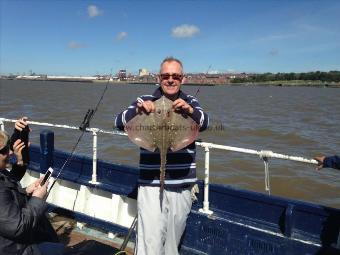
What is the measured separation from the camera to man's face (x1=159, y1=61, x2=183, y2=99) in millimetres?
3857

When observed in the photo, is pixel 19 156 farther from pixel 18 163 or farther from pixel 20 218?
pixel 20 218

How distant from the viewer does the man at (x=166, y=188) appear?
3.90 m

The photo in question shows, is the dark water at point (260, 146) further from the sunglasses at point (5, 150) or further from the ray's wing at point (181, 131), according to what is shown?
the sunglasses at point (5, 150)

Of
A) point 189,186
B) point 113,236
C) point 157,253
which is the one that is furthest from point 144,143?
point 113,236

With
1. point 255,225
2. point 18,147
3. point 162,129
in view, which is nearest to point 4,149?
point 18,147

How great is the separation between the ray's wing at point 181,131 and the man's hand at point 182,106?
7 centimetres

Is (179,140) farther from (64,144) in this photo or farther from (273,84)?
(273,84)

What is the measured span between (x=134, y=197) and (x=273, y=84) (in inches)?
7065

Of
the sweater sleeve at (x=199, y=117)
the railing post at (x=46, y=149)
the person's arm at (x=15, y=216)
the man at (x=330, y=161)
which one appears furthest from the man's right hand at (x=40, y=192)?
the railing post at (x=46, y=149)

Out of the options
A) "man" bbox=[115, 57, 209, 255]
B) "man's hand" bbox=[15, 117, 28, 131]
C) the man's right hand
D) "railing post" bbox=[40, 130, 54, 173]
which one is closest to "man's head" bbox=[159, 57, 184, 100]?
"man" bbox=[115, 57, 209, 255]

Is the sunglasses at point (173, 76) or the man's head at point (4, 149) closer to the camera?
the man's head at point (4, 149)

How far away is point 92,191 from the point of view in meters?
6.28

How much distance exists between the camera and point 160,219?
13.0 ft

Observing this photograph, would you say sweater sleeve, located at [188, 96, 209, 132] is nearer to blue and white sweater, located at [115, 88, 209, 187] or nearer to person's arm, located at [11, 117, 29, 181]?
blue and white sweater, located at [115, 88, 209, 187]
